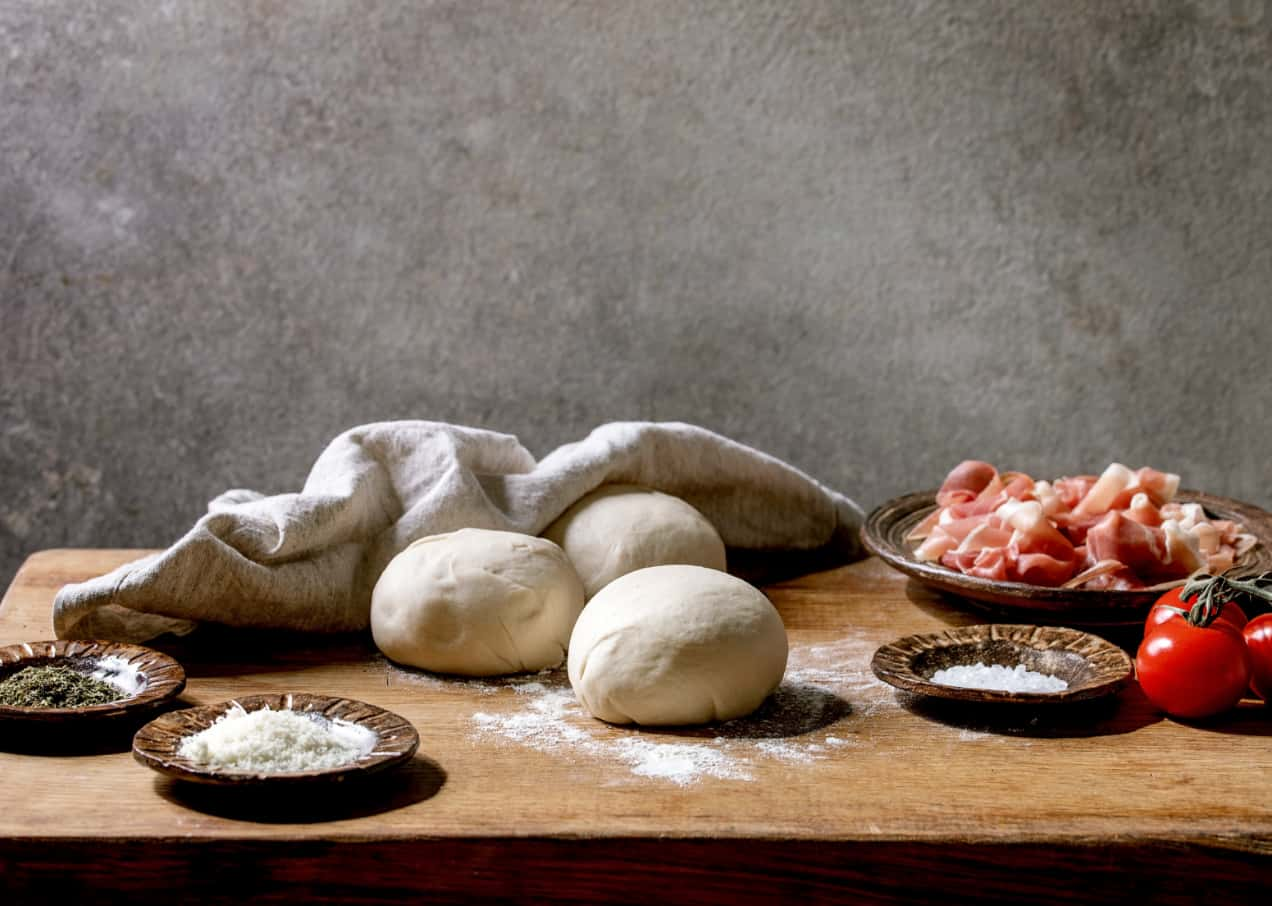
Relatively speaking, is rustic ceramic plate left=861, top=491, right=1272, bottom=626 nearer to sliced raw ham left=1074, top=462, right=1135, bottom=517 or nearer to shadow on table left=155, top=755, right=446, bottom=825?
sliced raw ham left=1074, top=462, right=1135, bottom=517

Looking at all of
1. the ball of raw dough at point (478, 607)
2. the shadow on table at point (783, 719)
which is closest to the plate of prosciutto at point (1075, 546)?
the shadow on table at point (783, 719)

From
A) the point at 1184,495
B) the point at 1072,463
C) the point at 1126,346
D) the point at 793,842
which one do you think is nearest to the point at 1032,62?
the point at 1126,346

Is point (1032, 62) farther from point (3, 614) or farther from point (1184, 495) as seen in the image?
point (3, 614)

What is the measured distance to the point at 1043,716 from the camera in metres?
1.62

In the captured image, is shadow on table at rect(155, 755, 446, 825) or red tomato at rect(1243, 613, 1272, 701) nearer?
shadow on table at rect(155, 755, 446, 825)

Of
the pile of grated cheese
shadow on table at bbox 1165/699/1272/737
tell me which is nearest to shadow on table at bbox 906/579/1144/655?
shadow on table at bbox 1165/699/1272/737

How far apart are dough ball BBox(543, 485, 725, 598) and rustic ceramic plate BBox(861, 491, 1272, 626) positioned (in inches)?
11.8

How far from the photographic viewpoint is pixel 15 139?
323 centimetres

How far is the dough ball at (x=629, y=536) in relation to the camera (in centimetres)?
205

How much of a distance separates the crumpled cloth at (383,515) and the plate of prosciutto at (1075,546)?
259mm

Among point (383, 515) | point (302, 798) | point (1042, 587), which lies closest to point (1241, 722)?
point (1042, 587)

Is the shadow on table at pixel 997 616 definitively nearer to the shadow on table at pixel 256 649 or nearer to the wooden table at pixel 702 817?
the wooden table at pixel 702 817

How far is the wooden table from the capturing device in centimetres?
128

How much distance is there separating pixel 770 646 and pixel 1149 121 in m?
2.25
